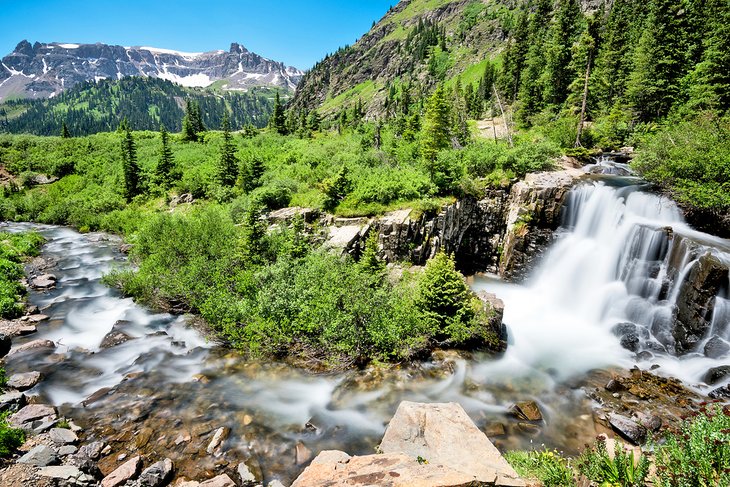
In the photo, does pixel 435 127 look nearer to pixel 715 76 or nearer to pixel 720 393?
pixel 720 393

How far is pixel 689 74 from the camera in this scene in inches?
1330

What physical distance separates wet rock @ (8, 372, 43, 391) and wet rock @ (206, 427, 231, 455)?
821 cm

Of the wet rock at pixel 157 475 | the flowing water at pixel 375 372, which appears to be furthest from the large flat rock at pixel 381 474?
the wet rock at pixel 157 475

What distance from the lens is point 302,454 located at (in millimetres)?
10875

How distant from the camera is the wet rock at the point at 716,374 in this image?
47.3 feet

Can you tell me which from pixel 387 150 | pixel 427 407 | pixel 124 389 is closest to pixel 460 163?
pixel 387 150

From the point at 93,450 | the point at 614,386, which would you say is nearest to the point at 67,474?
the point at 93,450

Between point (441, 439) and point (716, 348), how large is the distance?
14773mm

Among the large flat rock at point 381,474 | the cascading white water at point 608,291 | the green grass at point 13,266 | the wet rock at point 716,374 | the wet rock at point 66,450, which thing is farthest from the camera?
the green grass at point 13,266

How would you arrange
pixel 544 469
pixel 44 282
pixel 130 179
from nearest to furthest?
pixel 544 469 < pixel 44 282 < pixel 130 179

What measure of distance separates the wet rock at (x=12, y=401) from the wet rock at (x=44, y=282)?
13.2m

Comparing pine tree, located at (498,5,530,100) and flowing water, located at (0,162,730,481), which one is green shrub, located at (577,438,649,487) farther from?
pine tree, located at (498,5,530,100)

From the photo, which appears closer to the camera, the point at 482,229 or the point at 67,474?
the point at 67,474

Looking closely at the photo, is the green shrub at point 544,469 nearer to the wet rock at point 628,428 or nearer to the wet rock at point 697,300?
the wet rock at point 628,428
